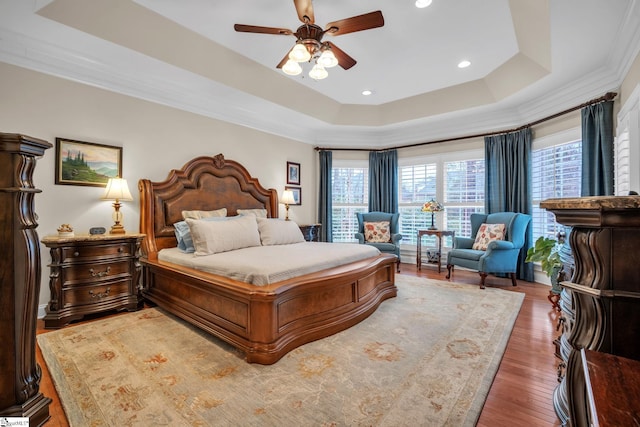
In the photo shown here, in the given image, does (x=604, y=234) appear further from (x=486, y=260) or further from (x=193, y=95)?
(x=193, y=95)

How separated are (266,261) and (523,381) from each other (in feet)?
6.77

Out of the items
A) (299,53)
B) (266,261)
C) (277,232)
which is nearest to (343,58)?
(299,53)

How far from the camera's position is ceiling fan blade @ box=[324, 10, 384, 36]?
2363 millimetres

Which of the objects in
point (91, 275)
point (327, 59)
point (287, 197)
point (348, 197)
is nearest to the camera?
point (327, 59)

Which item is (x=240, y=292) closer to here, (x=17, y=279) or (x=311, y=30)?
(x=17, y=279)

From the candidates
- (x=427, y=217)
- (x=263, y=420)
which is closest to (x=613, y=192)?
(x=427, y=217)

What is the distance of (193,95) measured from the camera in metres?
4.14

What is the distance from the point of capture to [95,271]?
9.80 ft

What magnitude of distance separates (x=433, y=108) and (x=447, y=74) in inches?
34.8

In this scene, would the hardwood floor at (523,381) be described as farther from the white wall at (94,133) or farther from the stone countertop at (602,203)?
the stone countertop at (602,203)

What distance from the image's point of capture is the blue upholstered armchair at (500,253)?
4.20m

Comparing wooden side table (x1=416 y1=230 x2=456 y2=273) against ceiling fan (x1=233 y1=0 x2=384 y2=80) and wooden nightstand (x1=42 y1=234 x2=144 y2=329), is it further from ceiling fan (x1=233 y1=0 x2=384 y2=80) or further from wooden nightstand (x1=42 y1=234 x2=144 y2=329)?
wooden nightstand (x1=42 y1=234 x2=144 y2=329)

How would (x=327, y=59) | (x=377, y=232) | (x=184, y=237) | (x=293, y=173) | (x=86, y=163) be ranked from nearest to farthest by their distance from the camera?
(x=327, y=59), (x=86, y=163), (x=184, y=237), (x=377, y=232), (x=293, y=173)

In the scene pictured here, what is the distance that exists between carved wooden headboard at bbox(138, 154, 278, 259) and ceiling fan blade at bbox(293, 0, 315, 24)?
2555mm
